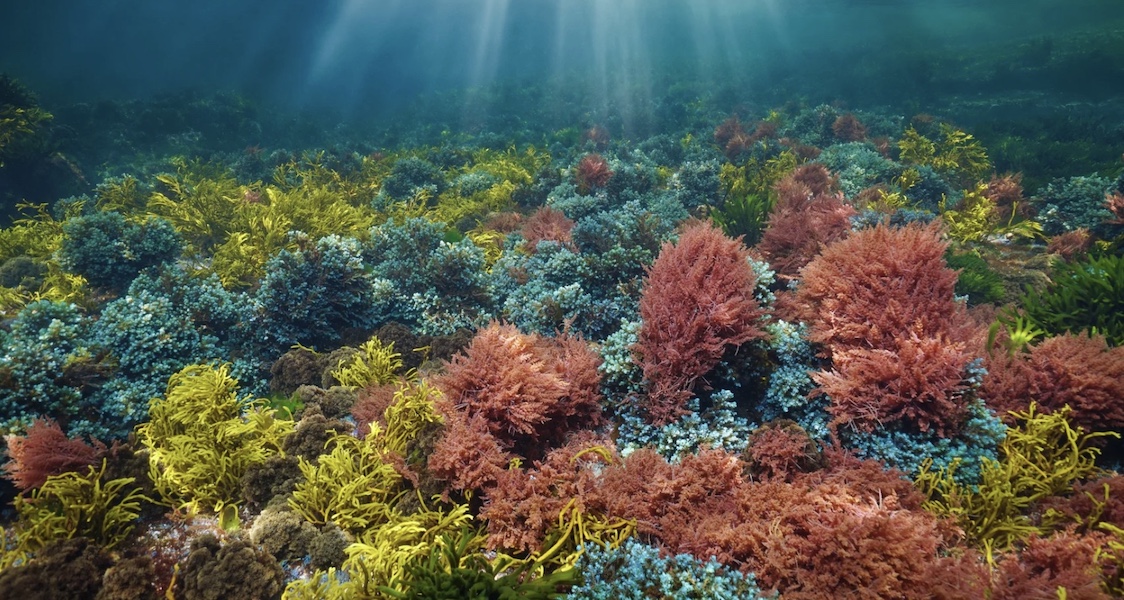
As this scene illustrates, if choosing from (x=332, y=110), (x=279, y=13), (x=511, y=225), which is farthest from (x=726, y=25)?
(x=511, y=225)

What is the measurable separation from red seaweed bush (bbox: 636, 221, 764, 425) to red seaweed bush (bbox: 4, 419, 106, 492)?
199 inches

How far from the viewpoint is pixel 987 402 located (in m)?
4.02

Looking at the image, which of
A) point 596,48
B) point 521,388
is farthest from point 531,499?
point 596,48

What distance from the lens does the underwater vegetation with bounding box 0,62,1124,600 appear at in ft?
9.73

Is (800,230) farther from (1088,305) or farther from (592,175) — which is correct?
(592,175)

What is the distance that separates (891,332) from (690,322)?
169cm

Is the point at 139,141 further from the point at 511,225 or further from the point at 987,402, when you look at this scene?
the point at 987,402

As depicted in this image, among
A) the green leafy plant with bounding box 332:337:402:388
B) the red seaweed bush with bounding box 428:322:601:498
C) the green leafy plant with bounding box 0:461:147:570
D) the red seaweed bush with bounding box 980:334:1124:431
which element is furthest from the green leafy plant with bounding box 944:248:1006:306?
the green leafy plant with bounding box 0:461:147:570

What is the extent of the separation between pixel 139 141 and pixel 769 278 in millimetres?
29150

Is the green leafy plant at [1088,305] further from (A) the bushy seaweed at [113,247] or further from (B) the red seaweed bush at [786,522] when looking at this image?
(A) the bushy seaweed at [113,247]

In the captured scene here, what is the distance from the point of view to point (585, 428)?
448cm

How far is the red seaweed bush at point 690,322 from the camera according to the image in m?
4.25

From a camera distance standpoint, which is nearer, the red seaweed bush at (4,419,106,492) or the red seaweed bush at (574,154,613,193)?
the red seaweed bush at (4,419,106,492)

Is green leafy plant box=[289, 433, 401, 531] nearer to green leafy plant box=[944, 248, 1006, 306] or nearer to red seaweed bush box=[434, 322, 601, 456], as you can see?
red seaweed bush box=[434, 322, 601, 456]
